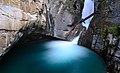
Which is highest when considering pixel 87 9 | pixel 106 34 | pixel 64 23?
pixel 87 9

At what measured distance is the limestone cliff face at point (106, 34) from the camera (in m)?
8.98

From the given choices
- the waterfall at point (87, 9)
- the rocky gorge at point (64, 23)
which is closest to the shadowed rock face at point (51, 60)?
the rocky gorge at point (64, 23)

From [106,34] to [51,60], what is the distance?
10.6ft

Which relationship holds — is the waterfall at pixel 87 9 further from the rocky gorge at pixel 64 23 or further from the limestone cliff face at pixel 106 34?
the limestone cliff face at pixel 106 34

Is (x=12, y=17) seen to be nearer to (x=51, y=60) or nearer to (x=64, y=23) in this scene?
(x=51, y=60)

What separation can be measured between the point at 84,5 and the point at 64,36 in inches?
141

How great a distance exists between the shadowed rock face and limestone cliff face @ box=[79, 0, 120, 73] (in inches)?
18.5

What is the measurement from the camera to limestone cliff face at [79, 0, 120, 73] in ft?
29.5

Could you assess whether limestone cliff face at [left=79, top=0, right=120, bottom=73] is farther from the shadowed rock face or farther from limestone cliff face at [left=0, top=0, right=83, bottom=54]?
limestone cliff face at [left=0, top=0, right=83, bottom=54]

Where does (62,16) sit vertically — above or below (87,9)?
below

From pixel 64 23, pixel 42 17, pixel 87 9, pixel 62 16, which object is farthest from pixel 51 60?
pixel 87 9

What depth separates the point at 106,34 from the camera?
9.91m

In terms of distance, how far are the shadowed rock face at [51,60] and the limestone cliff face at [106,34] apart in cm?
47

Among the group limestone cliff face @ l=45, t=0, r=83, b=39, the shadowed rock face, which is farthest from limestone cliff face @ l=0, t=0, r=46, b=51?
limestone cliff face @ l=45, t=0, r=83, b=39
